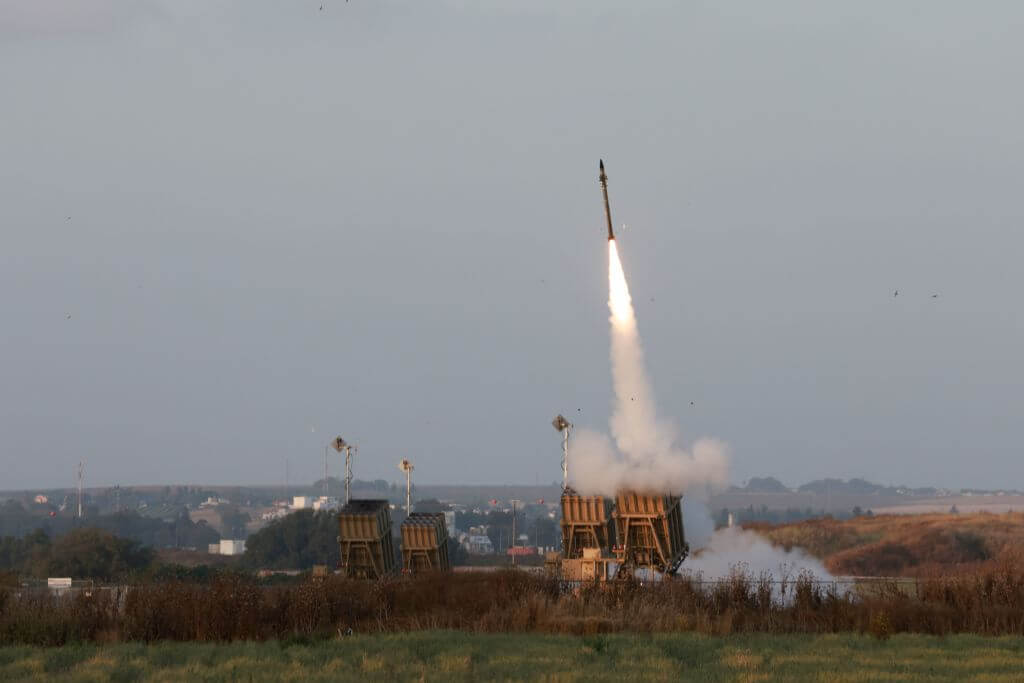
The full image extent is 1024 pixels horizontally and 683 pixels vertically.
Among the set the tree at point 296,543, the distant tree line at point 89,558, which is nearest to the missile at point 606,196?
the distant tree line at point 89,558

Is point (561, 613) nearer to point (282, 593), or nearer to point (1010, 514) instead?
point (282, 593)

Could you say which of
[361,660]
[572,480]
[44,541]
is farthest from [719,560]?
[44,541]

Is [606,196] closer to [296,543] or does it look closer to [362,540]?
[362,540]

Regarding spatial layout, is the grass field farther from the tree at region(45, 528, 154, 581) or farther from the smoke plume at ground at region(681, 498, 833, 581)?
the tree at region(45, 528, 154, 581)

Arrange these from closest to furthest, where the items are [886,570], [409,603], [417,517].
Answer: [409,603] → [417,517] → [886,570]

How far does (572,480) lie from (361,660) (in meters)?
24.3

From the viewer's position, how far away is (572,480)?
50.2 meters

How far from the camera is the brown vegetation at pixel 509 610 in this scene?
30.9 m

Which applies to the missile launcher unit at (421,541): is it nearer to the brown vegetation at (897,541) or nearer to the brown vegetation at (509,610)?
the brown vegetation at (509,610)

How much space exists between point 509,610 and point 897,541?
167 feet

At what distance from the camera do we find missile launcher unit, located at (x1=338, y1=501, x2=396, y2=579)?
5184 cm

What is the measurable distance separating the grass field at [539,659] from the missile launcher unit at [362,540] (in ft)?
73.1

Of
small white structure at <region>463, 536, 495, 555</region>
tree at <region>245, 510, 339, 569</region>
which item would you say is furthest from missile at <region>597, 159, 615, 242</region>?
small white structure at <region>463, 536, 495, 555</region>

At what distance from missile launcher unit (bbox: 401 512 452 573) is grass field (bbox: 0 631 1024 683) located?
23.0m
